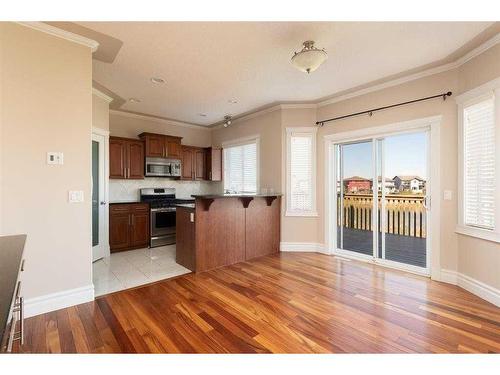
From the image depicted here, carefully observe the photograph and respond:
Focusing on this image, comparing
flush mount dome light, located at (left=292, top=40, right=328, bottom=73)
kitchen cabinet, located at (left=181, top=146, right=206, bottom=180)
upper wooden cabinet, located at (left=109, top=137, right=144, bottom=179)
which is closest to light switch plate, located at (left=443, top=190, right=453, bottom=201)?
flush mount dome light, located at (left=292, top=40, right=328, bottom=73)

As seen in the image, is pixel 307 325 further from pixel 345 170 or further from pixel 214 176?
pixel 214 176

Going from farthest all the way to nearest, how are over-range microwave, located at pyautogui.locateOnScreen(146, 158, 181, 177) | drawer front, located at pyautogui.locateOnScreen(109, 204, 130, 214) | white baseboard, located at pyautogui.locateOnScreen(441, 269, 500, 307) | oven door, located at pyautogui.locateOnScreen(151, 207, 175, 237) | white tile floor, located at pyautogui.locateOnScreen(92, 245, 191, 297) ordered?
over-range microwave, located at pyautogui.locateOnScreen(146, 158, 181, 177) < oven door, located at pyautogui.locateOnScreen(151, 207, 175, 237) < drawer front, located at pyautogui.locateOnScreen(109, 204, 130, 214) < white tile floor, located at pyautogui.locateOnScreen(92, 245, 191, 297) < white baseboard, located at pyautogui.locateOnScreen(441, 269, 500, 307)

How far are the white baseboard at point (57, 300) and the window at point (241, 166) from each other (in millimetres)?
3422

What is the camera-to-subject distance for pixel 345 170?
4.37 metres

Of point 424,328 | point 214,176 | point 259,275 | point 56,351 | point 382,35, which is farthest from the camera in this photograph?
point 214,176

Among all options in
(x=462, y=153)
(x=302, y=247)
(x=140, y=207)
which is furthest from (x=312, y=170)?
(x=140, y=207)

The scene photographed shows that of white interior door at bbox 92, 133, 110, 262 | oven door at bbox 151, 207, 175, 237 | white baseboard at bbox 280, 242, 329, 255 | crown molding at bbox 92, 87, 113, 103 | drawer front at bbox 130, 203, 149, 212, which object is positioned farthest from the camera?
oven door at bbox 151, 207, 175, 237

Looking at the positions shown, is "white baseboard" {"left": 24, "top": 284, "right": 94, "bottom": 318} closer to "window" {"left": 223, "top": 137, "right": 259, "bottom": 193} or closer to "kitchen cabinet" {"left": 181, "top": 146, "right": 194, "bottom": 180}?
"window" {"left": 223, "top": 137, "right": 259, "bottom": 193}

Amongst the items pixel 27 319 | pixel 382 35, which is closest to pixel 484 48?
pixel 382 35

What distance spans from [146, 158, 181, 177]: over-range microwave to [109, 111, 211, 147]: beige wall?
0.74 meters

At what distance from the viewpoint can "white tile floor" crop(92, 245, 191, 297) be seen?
10.2ft

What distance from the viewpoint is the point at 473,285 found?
112 inches

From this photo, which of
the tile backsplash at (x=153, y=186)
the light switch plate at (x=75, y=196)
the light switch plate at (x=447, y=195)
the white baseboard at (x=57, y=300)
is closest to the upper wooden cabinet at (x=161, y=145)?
the tile backsplash at (x=153, y=186)
